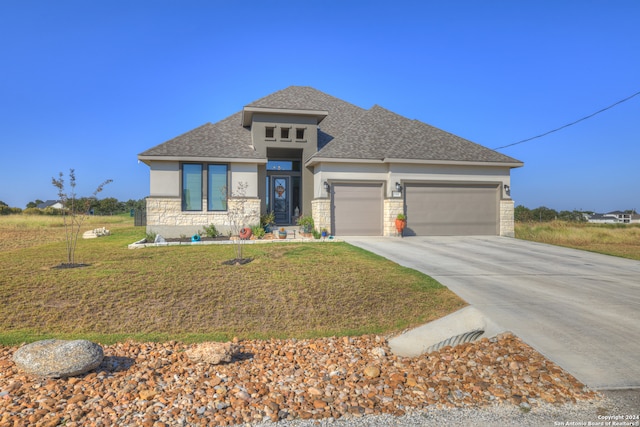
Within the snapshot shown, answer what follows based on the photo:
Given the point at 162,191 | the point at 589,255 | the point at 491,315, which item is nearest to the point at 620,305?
the point at 491,315

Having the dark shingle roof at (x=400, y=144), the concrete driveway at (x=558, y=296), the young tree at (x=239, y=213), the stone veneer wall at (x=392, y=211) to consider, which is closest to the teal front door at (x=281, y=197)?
the young tree at (x=239, y=213)

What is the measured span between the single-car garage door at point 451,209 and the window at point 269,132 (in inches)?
264

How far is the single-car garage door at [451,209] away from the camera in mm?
17688

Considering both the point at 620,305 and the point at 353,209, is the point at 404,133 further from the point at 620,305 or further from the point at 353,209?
the point at 620,305

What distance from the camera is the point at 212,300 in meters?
7.30

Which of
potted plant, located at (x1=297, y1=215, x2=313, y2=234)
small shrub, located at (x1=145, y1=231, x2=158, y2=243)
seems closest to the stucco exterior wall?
small shrub, located at (x1=145, y1=231, x2=158, y2=243)

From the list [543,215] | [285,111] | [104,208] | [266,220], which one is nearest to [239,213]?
[266,220]

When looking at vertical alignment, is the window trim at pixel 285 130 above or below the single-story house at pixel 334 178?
above

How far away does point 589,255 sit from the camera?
12.7 meters

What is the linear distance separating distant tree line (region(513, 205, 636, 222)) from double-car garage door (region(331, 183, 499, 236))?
19.9 meters

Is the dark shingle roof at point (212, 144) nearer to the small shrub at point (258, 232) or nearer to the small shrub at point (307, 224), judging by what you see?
the small shrub at point (258, 232)

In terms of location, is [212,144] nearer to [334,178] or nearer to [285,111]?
[285,111]

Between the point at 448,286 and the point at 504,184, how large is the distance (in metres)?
12.2

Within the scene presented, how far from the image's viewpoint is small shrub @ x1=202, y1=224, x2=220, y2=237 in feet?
54.7
